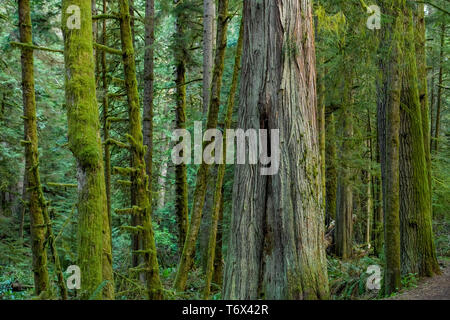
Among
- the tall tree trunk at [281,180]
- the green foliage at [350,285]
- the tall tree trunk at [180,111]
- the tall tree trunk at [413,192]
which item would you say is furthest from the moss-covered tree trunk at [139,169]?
the tall tree trunk at [180,111]

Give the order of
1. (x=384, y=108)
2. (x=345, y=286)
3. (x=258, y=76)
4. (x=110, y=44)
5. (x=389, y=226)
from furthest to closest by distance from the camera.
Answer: (x=110, y=44)
(x=345, y=286)
(x=384, y=108)
(x=389, y=226)
(x=258, y=76)

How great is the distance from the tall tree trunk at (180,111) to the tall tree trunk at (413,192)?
675cm

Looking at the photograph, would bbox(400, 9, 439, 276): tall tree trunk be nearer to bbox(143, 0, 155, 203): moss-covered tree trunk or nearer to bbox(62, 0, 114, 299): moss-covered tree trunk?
bbox(143, 0, 155, 203): moss-covered tree trunk

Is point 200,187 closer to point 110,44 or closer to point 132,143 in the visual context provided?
→ point 132,143

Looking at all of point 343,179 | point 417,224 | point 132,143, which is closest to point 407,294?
point 417,224

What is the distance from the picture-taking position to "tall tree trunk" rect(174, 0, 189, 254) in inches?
538

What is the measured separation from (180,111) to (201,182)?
7.69 meters

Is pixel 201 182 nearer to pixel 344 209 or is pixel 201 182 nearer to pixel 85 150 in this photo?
pixel 85 150

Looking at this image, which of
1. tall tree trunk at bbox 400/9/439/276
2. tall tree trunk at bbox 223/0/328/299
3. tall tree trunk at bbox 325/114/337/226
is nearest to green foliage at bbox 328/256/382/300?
tall tree trunk at bbox 400/9/439/276

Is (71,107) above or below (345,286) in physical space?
above

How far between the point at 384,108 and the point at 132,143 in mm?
5581

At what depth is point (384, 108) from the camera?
882 centimetres

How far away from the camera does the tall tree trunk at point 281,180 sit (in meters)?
5.24

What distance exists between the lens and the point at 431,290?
24.1ft
